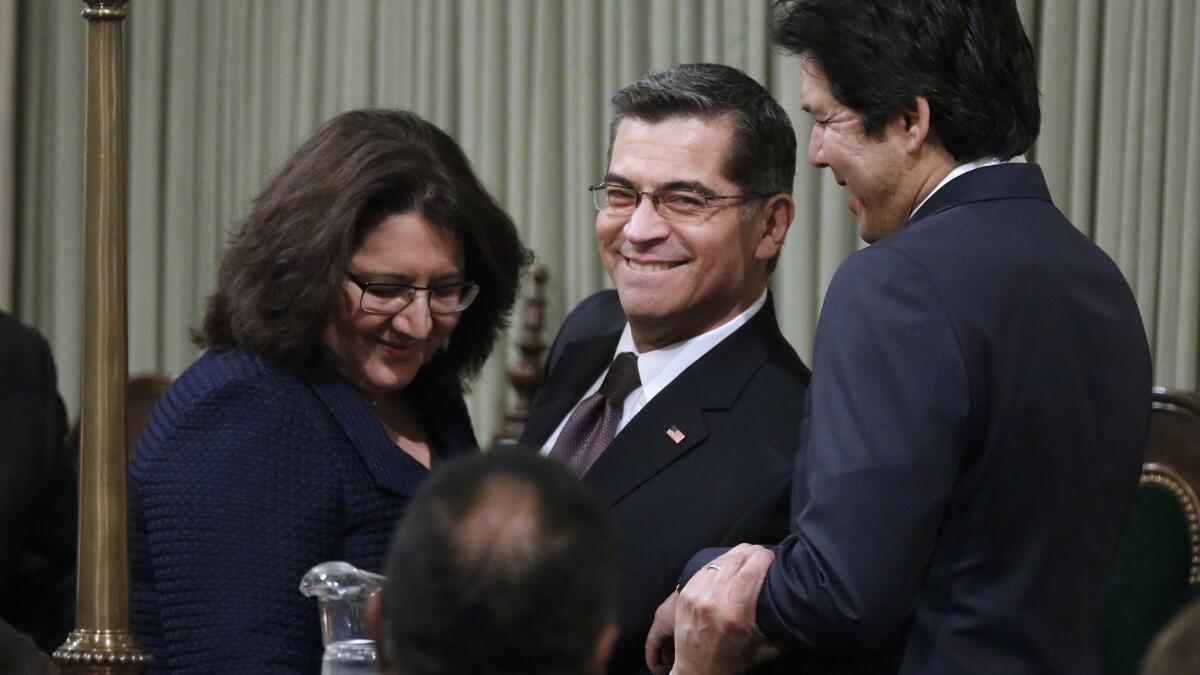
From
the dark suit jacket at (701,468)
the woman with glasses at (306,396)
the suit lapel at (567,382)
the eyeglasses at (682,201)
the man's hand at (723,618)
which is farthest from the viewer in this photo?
the suit lapel at (567,382)

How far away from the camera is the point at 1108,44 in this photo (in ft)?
11.8

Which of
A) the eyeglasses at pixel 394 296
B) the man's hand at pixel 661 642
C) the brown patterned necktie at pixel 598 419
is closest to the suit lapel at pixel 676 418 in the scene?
the brown patterned necktie at pixel 598 419

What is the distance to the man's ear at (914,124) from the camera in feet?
6.62

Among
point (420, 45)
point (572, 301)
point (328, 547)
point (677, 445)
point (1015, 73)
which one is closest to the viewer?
point (1015, 73)

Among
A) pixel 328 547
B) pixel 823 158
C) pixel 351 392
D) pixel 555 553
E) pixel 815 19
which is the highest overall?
pixel 815 19

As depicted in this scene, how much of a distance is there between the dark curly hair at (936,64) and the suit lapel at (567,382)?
874mm

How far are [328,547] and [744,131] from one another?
0.90m

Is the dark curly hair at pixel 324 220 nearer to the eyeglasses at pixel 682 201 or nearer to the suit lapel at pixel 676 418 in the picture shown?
the eyeglasses at pixel 682 201

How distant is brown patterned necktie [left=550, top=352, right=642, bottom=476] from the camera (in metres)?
2.56

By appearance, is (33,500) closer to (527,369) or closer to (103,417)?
(103,417)

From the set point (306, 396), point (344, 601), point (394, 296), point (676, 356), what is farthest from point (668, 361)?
point (344, 601)

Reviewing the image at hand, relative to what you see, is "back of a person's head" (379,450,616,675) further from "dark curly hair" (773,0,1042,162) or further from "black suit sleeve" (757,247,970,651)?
"dark curly hair" (773,0,1042,162)

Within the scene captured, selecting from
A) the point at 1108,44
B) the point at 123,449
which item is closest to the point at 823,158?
the point at 123,449

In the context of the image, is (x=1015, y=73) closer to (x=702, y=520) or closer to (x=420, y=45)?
(x=702, y=520)
